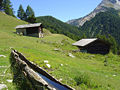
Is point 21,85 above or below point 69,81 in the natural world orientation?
above

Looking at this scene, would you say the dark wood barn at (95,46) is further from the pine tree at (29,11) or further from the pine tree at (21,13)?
the pine tree at (21,13)

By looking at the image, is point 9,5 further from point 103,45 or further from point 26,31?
point 103,45

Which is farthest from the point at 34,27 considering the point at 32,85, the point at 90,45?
the point at 32,85

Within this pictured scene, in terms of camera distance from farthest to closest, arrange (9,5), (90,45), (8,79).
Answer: (9,5), (90,45), (8,79)

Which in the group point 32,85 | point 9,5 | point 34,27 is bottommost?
A: point 32,85

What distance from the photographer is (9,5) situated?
292 ft

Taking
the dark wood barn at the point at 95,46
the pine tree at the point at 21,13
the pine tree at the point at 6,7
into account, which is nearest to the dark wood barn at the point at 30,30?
the dark wood barn at the point at 95,46

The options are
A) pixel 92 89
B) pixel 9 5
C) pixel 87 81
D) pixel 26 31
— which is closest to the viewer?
pixel 92 89

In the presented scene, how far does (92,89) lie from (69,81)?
6.23ft

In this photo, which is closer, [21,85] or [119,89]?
[21,85]

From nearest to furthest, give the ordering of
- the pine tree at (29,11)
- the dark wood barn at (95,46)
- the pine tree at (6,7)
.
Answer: the dark wood barn at (95,46) < the pine tree at (6,7) < the pine tree at (29,11)

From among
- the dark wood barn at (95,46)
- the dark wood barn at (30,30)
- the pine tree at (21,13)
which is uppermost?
the pine tree at (21,13)

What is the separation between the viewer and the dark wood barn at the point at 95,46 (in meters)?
40.4

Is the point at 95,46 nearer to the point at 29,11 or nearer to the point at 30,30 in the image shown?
the point at 30,30
